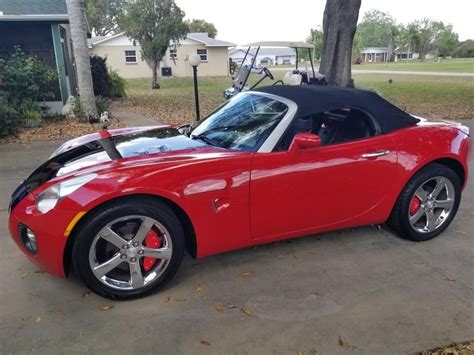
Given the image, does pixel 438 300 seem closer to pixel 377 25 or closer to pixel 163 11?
pixel 163 11

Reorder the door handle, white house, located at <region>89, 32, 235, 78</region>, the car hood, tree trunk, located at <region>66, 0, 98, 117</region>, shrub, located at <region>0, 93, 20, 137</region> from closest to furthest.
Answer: the car hood, the door handle, shrub, located at <region>0, 93, 20, 137</region>, tree trunk, located at <region>66, 0, 98, 117</region>, white house, located at <region>89, 32, 235, 78</region>

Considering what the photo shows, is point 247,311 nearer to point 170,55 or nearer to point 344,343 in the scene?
point 344,343

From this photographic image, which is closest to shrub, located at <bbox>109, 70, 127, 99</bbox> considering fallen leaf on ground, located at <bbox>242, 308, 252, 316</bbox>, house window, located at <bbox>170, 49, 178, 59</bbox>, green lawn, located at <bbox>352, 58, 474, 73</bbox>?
fallen leaf on ground, located at <bbox>242, 308, 252, 316</bbox>

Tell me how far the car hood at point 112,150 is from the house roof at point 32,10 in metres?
8.61

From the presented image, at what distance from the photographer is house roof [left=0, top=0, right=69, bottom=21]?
10.5 metres

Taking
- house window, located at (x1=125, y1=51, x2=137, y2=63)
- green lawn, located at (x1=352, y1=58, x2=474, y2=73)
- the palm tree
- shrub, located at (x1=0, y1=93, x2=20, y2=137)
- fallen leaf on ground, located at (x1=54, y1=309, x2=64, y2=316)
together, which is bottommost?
fallen leaf on ground, located at (x1=54, y1=309, x2=64, y2=316)

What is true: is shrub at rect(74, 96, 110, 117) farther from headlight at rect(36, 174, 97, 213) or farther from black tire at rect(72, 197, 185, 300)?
black tire at rect(72, 197, 185, 300)

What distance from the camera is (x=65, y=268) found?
106 inches

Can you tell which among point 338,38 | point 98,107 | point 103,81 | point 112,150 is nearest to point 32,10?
point 98,107

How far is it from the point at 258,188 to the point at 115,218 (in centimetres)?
103

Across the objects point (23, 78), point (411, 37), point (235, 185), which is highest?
point (411, 37)

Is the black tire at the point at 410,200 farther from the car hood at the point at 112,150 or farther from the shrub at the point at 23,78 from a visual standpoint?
the shrub at the point at 23,78

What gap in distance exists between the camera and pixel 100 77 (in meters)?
16.3

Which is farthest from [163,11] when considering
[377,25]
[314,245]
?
[377,25]
